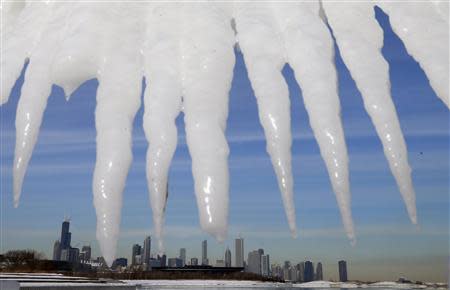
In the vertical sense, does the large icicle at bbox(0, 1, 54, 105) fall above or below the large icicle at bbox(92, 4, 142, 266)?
above

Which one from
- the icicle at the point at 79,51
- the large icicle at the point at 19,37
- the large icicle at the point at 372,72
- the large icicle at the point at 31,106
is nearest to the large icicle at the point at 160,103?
the icicle at the point at 79,51

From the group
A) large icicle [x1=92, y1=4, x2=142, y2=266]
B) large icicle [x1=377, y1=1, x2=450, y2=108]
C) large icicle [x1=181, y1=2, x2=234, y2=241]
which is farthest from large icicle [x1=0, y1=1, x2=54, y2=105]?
large icicle [x1=377, y1=1, x2=450, y2=108]

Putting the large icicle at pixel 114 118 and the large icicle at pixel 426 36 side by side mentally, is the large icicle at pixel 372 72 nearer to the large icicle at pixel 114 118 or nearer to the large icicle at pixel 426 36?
the large icicle at pixel 426 36

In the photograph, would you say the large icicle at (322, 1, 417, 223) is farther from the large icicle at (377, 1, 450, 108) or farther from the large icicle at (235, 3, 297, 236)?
the large icicle at (235, 3, 297, 236)

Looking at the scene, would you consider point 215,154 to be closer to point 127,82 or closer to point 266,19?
point 127,82

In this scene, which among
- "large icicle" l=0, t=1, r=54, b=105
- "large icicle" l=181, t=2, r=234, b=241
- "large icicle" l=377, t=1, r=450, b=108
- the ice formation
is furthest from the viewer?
"large icicle" l=0, t=1, r=54, b=105

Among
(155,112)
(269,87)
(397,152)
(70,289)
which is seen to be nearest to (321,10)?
(269,87)

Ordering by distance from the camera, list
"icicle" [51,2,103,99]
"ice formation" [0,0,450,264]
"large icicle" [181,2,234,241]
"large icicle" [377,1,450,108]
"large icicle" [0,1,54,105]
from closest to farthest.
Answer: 1. "large icicle" [181,2,234,241]
2. "ice formation" [0,0,450,264]
3. "large icicle" [377,1,450,108]
4. "icicle" [51,2,103,99]
5. "large icicle" [0,1,54,105]
